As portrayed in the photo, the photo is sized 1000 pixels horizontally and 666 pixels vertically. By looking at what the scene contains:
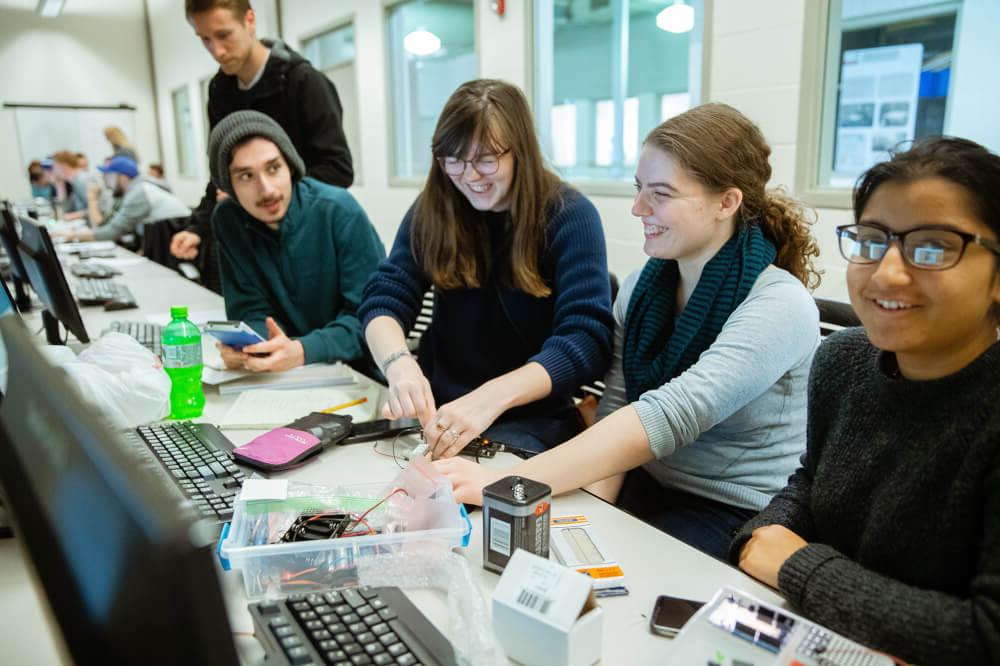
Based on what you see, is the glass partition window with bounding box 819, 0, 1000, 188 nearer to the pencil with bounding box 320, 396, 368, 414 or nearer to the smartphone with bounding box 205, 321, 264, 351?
the pencil with bounding box 320, 396, 368, 414

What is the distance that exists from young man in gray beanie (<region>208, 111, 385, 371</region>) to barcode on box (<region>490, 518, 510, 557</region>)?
1068 millimetres

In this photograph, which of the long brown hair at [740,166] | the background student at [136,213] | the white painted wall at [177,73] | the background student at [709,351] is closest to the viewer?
the background student at [709,351]

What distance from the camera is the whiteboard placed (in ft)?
30.5

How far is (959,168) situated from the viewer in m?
0.79

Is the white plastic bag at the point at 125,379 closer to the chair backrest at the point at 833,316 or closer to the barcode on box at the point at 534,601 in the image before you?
the barcode on box at the point at 534,601

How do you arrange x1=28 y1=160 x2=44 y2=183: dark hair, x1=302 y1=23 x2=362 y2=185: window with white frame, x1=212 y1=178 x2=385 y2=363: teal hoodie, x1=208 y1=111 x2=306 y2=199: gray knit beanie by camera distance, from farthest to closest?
x1=28 y1=160 x2=44 y2=183: dark hair < x1=302 y1=23 x2=362 y2=185: window with white frame < x1=212 y1=178 x2=385 y2=363: teal hoodie < x1=208 y1=111 x2=306 y2=199: gray knit beanie

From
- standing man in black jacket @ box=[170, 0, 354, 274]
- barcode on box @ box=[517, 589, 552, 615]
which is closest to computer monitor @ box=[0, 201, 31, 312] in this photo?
standing man in black jacket @ box=[170, 0, 354, 274]

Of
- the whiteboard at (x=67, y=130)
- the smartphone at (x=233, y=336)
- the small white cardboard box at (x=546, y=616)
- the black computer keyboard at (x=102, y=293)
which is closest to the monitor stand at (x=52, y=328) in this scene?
the black computer keyboard at (x=102, y=293)

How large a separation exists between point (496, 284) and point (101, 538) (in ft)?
4.28

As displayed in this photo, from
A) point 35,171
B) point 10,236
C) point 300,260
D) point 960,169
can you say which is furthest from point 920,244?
point 35,171

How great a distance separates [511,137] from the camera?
4.97ft

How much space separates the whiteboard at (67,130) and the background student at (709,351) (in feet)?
33.9

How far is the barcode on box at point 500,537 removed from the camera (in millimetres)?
886

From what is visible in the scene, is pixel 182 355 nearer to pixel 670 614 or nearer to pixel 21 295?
pixel 670 614
